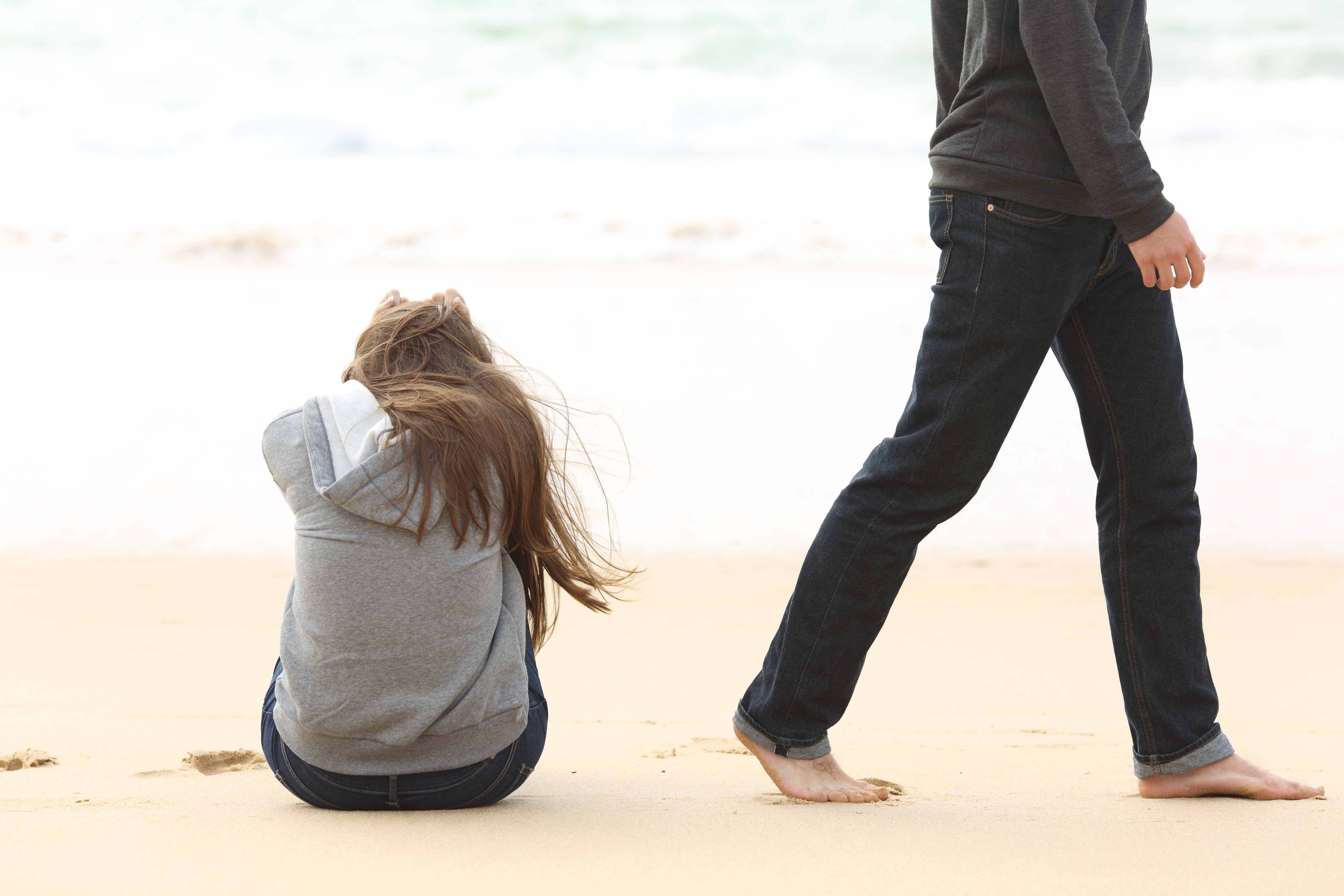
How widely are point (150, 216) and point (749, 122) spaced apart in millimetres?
5290

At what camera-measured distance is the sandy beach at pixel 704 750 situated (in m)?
1.48

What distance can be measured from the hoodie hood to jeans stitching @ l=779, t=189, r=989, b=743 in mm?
581

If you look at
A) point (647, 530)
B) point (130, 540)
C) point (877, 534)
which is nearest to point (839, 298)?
point (647, 530)

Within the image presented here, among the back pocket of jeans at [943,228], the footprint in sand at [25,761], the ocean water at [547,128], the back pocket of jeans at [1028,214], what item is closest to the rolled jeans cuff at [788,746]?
the back pocket of jeans at [943,228]

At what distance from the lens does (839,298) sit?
6.61 metres

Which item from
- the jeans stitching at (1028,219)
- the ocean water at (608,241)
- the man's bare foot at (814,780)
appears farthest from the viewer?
the ocean water at (608,241)

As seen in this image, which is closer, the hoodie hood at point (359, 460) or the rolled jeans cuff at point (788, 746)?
the hoodie hood at point (359, 460)

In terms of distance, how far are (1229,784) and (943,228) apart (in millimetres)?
939

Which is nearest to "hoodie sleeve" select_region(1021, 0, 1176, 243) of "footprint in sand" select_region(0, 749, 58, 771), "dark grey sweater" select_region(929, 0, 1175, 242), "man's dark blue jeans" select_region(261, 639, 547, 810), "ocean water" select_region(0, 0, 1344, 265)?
"dark grey sweater" select_region(929, 0, 1175, 242)

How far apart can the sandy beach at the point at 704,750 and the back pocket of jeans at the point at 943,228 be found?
30.7 inches

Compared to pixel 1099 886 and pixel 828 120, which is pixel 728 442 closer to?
pixel 1099 886

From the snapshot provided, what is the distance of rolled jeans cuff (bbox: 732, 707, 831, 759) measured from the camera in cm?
183

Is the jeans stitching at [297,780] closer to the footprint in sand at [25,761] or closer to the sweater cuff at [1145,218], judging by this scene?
the footprint in sand at [25,761]

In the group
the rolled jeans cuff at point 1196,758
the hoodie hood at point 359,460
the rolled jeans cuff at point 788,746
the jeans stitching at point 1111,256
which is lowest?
the rolled jeans cuff at point 1196,758
